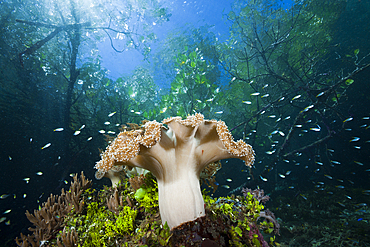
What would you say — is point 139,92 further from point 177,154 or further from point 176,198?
point 176,198

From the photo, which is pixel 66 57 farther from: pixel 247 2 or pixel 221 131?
pixel 247 2

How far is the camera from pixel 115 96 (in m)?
10.7

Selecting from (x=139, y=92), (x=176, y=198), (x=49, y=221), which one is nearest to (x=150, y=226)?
(x=176, y=198)

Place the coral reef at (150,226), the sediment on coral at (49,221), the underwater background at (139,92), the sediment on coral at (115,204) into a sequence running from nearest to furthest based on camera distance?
the coral reef at (150,226), the sediment on coral at (115,204), the sediment on coral at (49,221), the underwater background at (139,92)

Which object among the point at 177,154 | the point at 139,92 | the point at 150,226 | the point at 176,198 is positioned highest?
the point at 139,92

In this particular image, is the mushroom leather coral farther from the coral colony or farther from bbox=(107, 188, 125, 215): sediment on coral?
bbox=(107, 188, 125, 215): sediment on coral

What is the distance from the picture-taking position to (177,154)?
2.06 metres

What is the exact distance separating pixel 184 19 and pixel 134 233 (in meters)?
19.7

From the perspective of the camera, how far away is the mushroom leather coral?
5.78 feet

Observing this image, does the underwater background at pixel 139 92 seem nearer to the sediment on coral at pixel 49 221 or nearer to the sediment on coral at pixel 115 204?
the sediment on coral at pixel 49 221

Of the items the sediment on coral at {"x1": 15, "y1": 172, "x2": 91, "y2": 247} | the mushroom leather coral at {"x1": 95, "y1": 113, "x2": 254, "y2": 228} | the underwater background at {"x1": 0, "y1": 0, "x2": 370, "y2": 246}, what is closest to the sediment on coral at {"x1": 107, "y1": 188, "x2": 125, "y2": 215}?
the sediment on coral at {"x1": 15, "y1": 172, "x2": 91, "y2": 247}

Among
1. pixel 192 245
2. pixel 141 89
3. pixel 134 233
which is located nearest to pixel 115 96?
pixel 141 89

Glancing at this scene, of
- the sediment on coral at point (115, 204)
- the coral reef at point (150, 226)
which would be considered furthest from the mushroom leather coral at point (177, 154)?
the sediment on coral at point (115, 204)

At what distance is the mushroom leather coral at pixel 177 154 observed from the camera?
5.78 ft
